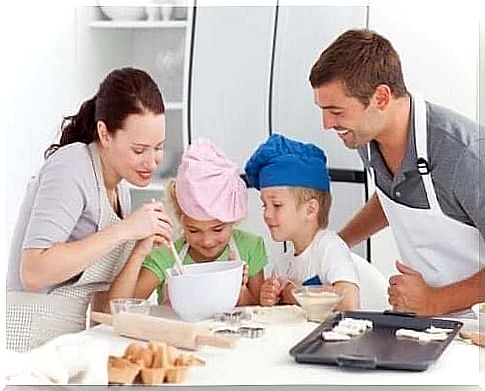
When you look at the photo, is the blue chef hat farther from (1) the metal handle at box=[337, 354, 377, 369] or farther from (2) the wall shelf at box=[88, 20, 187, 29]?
(1) the metal handle at box=[337, 354, 377, 369]

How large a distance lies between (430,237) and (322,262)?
0.43ft

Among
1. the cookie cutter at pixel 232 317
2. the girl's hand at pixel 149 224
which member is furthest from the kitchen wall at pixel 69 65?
the cookie cutter at pixel 232 317

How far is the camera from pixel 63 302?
41.6 inches

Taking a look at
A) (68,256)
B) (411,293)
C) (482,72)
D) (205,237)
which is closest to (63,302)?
(68,256)

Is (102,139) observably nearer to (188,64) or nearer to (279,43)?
(188,64)

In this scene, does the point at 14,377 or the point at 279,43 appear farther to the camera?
the point at 279,43

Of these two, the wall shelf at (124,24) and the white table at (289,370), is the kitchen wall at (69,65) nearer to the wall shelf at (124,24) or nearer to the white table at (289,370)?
the wall shelf at (124,24)

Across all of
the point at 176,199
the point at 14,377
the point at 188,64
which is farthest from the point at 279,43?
the point at 14,377

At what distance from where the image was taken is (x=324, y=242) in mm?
1113

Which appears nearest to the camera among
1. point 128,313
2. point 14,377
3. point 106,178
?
point 14,377

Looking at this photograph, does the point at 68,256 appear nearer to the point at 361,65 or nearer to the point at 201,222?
the point at 201,222

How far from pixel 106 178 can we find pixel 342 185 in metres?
0.29

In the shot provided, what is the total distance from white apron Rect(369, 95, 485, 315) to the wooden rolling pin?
306mm

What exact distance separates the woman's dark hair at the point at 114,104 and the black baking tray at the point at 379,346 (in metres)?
0.33
